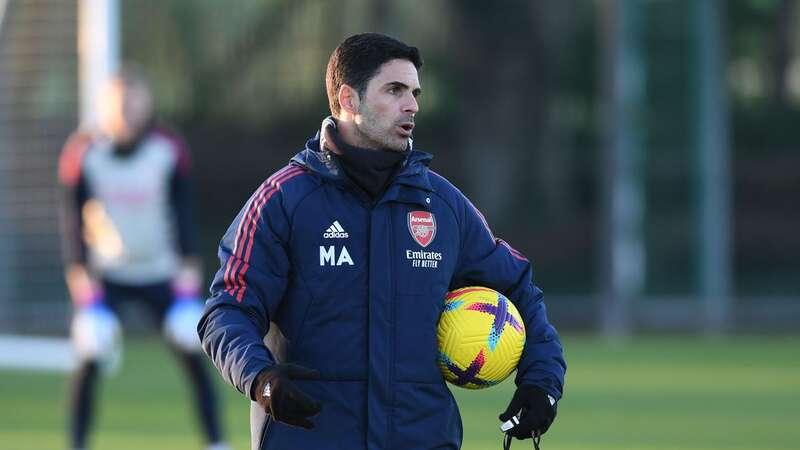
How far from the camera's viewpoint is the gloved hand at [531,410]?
5559 millimetres

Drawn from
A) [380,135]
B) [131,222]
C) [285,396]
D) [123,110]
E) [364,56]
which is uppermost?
[364,56]

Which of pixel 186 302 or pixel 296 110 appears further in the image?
pixel 296 110

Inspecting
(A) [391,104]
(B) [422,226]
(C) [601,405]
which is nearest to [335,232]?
(B) [422,226]

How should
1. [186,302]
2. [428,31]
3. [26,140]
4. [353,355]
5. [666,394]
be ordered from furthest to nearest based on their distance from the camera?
[428,31], [26,140], [666,394], [186,302], [353,355]

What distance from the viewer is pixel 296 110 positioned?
2400 centimetres

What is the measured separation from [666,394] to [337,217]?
369 inches

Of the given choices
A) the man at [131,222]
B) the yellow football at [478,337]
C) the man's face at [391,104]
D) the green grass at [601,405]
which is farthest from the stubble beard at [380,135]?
the green grass at [601,405]

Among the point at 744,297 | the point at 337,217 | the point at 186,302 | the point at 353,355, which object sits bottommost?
the point at 744,297

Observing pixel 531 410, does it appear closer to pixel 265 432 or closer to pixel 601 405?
pixel 265 432

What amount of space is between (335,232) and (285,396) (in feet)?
→ 2.05

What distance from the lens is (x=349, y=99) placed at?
562cm

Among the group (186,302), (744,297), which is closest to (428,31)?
(744,297)

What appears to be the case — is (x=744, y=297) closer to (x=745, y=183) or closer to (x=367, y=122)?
(x=745, y=183)

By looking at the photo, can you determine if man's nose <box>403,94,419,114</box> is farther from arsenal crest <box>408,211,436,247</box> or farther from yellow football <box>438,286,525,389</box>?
yellow football <box>438,286,525,389</box>
